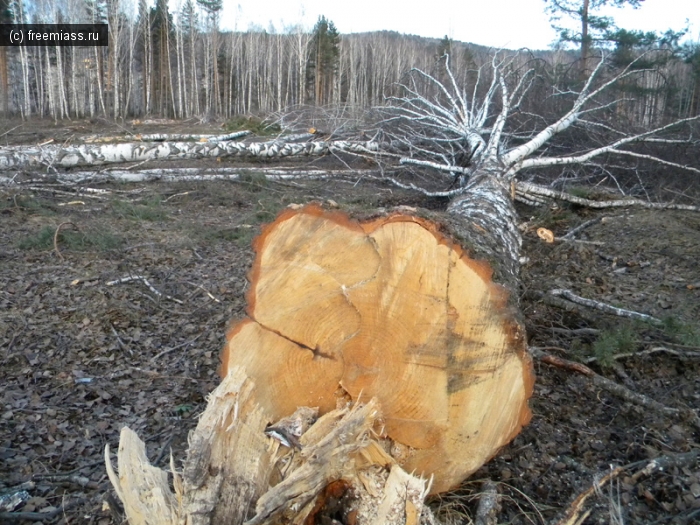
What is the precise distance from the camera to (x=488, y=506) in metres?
1.87

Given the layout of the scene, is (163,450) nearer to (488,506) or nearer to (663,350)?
(488,506)

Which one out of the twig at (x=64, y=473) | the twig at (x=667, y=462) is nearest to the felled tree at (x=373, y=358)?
the twig at (x=667, y=462)

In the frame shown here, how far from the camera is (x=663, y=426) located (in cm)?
237

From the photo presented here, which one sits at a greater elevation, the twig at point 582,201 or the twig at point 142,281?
the twig at point 582,201

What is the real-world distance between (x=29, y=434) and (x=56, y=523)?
69 centimetres

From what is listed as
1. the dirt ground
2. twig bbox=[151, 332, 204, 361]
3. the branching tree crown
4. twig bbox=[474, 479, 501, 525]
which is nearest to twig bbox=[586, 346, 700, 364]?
the dirt ground

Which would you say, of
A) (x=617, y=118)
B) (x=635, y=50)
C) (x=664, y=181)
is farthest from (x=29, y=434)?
(x=635, y=50)

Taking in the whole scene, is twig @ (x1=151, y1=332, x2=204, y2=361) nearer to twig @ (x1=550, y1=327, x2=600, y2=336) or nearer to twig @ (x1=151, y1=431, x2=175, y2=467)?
twig @ (x1=151, y1=431, x2=175, y2=467)

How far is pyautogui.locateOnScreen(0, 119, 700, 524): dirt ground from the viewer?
203 cm

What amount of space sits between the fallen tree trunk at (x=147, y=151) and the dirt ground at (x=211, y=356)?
2141 mm

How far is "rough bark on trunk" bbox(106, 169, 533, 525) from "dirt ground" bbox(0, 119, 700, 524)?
218 millimetres

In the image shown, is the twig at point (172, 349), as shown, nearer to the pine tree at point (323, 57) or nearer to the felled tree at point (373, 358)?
the felled tree at point (373, 358)

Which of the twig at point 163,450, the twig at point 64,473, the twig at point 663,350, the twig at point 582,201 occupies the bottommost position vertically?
the twig at point 64,473

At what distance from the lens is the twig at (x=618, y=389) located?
2.39 m
